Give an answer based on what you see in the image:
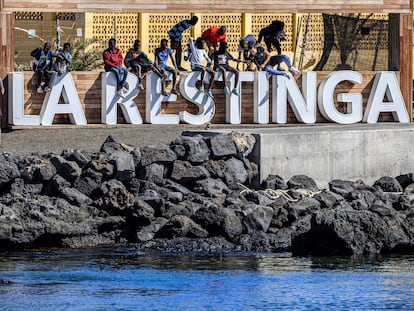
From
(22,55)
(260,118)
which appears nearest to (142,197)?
(260,118)

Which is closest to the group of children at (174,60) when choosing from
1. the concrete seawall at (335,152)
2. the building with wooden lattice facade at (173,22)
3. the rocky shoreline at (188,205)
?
the building with wooden lattice facade at (173,22)

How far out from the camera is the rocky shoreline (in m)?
22.9

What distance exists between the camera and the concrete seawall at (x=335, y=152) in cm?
2691

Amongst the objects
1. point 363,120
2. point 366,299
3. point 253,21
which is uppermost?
point 253,21

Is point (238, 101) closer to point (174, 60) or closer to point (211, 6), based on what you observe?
point (174, 60)

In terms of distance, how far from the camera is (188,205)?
24.3 m

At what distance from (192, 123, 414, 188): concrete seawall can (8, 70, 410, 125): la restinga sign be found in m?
2.06

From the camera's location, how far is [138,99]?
100 feet

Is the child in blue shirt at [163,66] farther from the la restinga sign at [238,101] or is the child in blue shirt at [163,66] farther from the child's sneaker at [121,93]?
the child's sneaker at [121,93]

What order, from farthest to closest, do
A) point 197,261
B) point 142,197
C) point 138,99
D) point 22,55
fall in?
point 22,55
point 138,99
point 142,197
point 197,261

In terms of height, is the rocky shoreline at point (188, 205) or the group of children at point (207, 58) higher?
the group of children at point (207, 58)

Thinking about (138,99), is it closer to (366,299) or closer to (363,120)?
(363,120)

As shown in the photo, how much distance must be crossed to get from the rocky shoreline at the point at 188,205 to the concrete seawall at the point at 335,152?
0.43m

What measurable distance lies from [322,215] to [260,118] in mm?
8598
